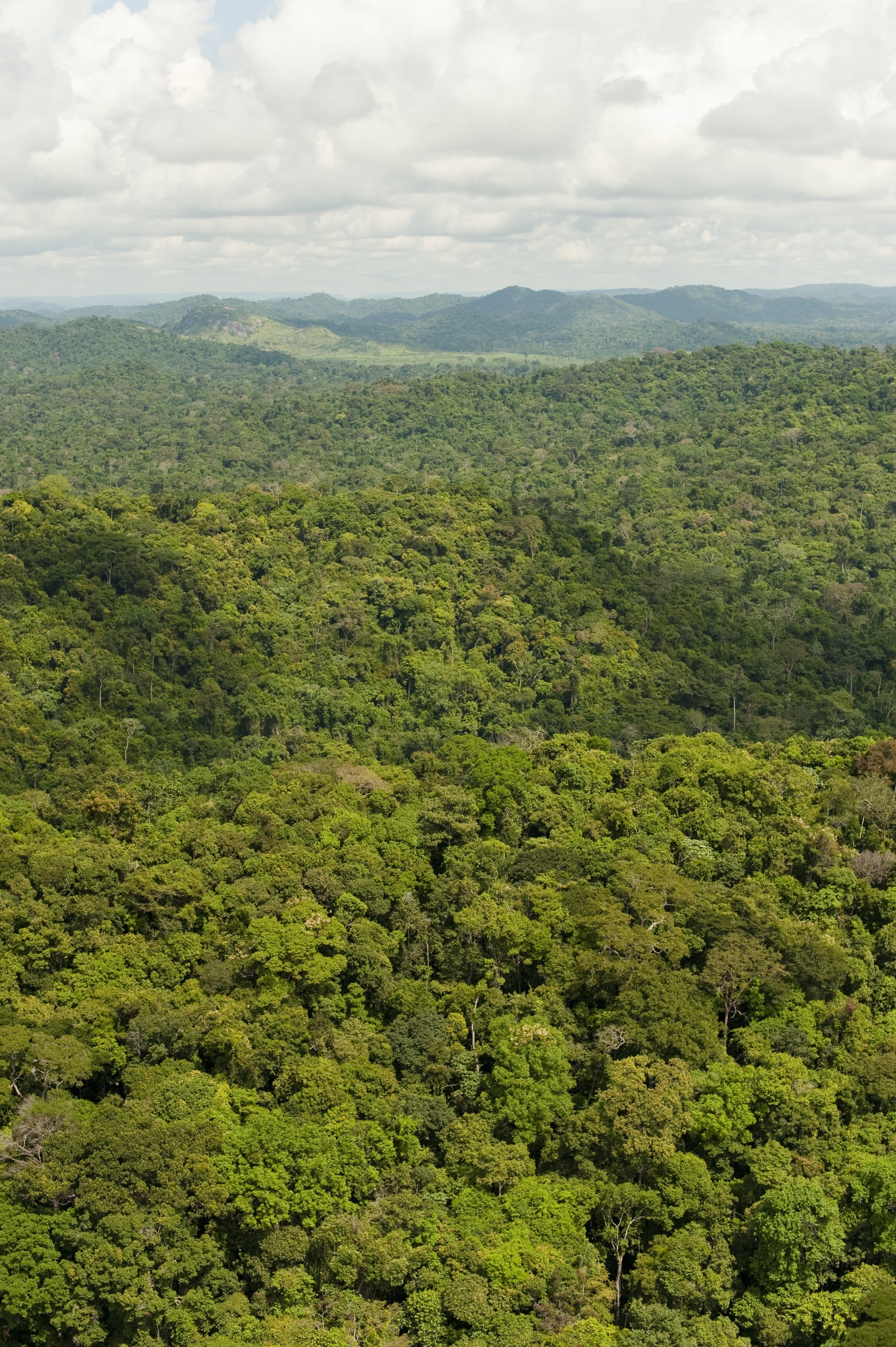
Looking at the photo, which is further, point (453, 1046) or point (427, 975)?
point (427, 975)

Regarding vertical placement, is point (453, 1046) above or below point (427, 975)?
below

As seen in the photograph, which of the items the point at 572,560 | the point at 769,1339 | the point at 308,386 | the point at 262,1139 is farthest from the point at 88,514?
the point at 308,386

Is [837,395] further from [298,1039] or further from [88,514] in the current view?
[298,1039]

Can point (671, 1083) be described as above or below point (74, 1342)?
above

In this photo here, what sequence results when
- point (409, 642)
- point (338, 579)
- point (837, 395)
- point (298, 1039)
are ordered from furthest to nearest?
point (837, 395) < point (338, 579) < point (409, 642) < point (298, 1039)

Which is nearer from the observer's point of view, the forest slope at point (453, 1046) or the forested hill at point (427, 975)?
the forest slope at point (453, 1046)

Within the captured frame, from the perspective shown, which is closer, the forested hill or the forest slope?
the forest slope

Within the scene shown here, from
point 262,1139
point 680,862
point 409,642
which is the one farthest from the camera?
point 409,642

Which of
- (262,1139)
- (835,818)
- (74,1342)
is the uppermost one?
(835,818)
